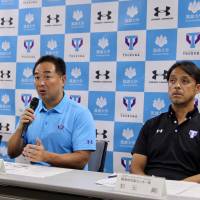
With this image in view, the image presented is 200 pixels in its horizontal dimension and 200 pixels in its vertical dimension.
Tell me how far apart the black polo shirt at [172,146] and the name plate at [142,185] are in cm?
82

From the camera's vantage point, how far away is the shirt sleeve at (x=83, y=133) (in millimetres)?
2365

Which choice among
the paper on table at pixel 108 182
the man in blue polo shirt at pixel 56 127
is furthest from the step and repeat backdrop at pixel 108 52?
the paper on table at pixel 108 182

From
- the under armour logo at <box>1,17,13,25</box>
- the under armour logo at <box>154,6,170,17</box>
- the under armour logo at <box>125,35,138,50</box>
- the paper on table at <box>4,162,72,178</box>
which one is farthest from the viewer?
the under armour logo at <box>1,17,13,25</box>

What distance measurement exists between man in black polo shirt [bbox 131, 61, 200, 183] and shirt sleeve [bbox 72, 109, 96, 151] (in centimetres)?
28

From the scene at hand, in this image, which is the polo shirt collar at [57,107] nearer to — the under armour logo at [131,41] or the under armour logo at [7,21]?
the under armour logo at [131,41]

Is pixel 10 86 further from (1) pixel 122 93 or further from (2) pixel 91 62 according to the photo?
(1) pixel 122 93

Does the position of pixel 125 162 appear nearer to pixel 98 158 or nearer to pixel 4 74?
pixel 98 158

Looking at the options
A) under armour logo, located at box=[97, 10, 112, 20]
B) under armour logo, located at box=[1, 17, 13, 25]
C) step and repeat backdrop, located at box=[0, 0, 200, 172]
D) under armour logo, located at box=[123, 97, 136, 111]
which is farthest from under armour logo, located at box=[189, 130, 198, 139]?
under armour logo, located at box=[1, 17, 13, 25]

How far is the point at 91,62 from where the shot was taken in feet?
11.2

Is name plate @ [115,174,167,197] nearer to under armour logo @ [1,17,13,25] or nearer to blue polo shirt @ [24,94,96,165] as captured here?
blue polo shirt @ [24,94,96,165]

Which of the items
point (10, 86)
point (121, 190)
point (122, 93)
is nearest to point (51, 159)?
point (121, 190)

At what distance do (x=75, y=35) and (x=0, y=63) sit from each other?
87cm

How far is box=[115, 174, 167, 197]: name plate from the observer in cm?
139

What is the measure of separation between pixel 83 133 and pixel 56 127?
183 millimetres
